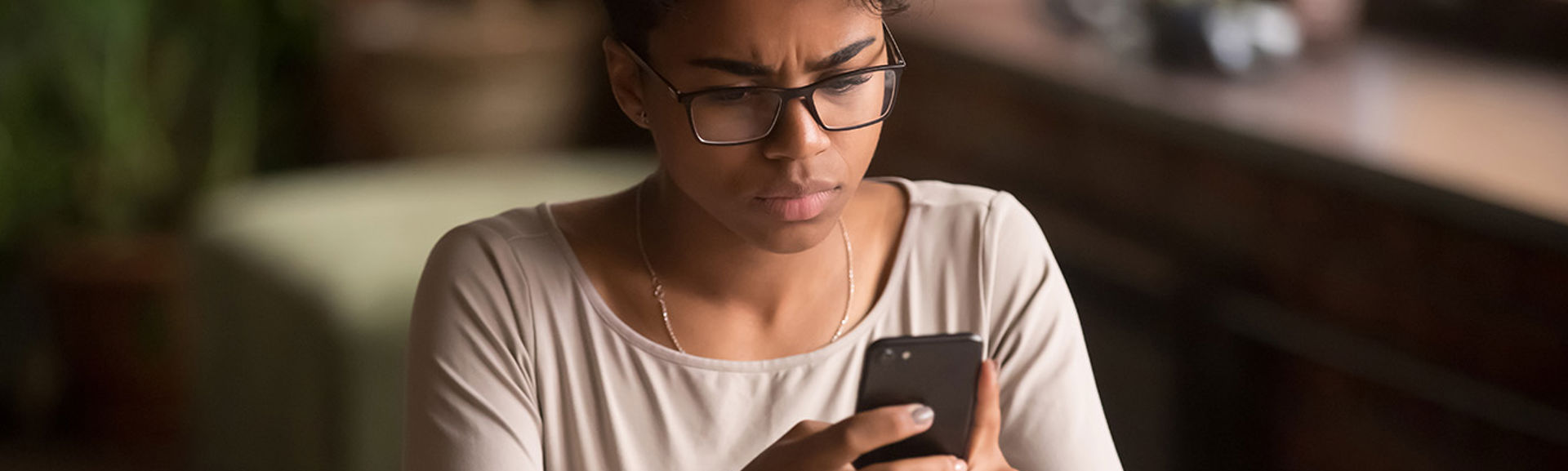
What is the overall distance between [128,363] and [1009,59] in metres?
1.95

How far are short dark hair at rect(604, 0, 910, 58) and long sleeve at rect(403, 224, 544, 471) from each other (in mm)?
201

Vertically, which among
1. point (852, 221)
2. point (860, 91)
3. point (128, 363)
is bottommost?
point (128, 363)

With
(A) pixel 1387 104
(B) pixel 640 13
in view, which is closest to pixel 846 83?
(B) pixel 640 13

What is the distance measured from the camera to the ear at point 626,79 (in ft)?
3.36

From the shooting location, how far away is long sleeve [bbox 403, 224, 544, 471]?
1044 millimetres

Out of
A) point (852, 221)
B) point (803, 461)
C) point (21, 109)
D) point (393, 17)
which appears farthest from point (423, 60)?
point (803, 461)

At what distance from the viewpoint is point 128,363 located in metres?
3.26

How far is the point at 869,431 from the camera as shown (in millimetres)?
897

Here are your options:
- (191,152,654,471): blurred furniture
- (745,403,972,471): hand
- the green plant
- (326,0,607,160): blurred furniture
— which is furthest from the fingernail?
(326,0,607,160): blurred furniture

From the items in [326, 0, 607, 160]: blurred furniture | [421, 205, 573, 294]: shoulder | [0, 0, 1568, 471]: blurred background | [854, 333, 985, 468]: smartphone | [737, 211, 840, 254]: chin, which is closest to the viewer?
[854, 333, 985, 468]: smartphone

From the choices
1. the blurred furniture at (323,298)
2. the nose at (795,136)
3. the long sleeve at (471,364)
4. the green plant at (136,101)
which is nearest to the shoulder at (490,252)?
the long sleeve at (471,364)

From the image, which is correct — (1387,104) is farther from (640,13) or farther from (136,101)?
(136,101)

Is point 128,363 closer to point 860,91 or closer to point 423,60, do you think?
point 423,60

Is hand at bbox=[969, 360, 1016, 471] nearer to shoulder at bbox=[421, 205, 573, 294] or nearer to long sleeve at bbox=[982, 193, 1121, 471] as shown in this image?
long sleeve at bbox=[982, 193, 1121, 471]
